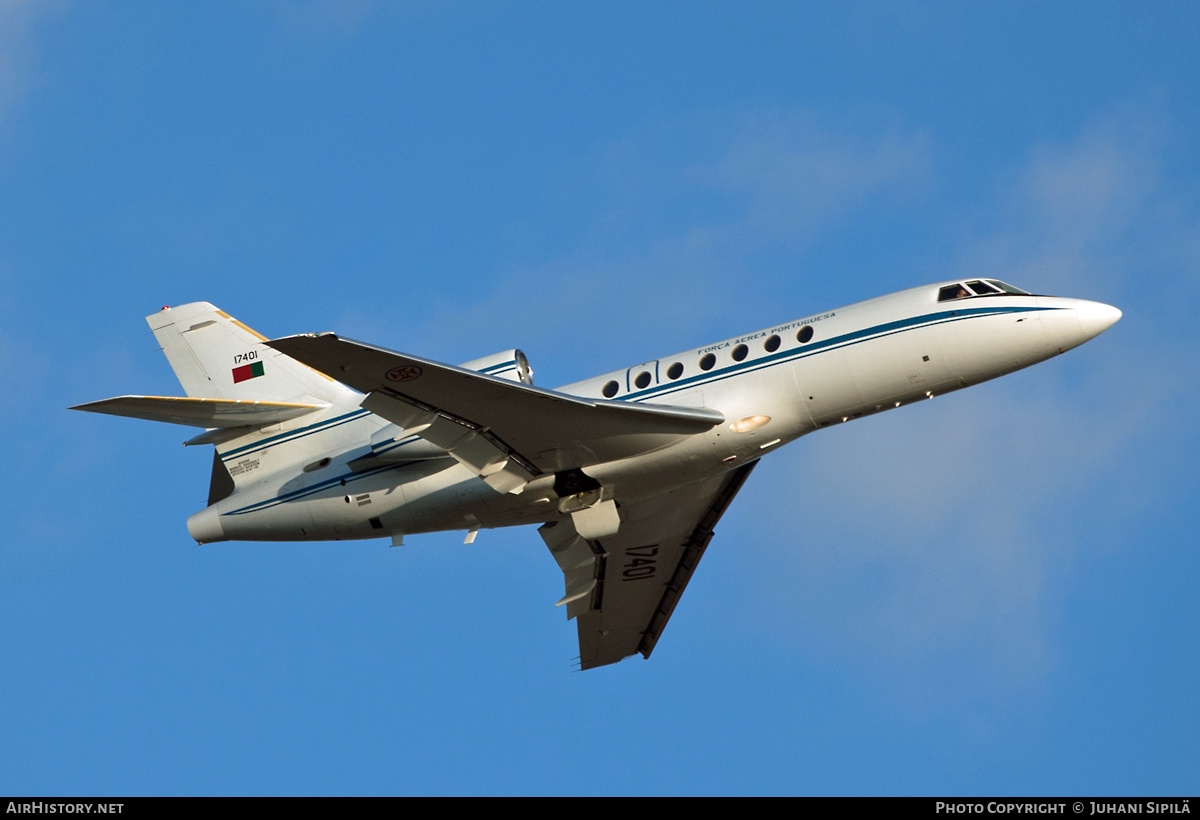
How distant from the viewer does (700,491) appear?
27.3 meters

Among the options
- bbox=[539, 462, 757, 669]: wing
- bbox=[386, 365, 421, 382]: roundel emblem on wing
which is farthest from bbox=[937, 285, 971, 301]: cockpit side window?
bbox=[386, 365, 421, 382]: roundel emblem on wing

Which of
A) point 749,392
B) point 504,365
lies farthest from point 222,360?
point 749,392

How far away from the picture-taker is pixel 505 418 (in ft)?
75.5

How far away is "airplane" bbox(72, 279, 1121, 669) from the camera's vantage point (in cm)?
2302

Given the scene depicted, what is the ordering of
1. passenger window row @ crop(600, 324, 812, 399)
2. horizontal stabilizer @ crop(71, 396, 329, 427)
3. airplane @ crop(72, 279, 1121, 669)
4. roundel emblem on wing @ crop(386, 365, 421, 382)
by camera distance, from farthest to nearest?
passenger window row @ crop(600, 324, 812, 399)
airplane @ crop(72, 279, 1121, 669)
horizontal stabilizer @ crop(71, 396, 329, 427)
roundel emblem on wing @ crop(386, 365, 421, 382)

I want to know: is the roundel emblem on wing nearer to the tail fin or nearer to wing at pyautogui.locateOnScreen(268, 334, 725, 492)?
wing at pyautogui.locateOnScreen(268, 334, 725, 492)

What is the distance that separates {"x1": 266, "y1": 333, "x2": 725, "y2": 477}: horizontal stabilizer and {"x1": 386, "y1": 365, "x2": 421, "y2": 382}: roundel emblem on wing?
0.6 inches

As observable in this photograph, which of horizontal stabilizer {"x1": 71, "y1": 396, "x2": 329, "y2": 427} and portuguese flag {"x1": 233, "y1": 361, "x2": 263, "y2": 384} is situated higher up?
portuguese flag {"x1": 233, "y1": 361, "x2": 263, "y2": 384}

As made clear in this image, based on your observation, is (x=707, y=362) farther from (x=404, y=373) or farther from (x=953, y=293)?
(x=404, y=373)

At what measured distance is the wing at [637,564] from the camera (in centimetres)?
2773

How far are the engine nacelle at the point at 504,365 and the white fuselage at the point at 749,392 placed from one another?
1.60m

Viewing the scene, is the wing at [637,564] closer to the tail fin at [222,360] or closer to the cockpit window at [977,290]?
the cockpit window at [977,290]

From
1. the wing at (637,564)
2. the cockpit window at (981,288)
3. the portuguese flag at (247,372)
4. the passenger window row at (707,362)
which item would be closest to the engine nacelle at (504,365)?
the passenger window row at (707,362)
